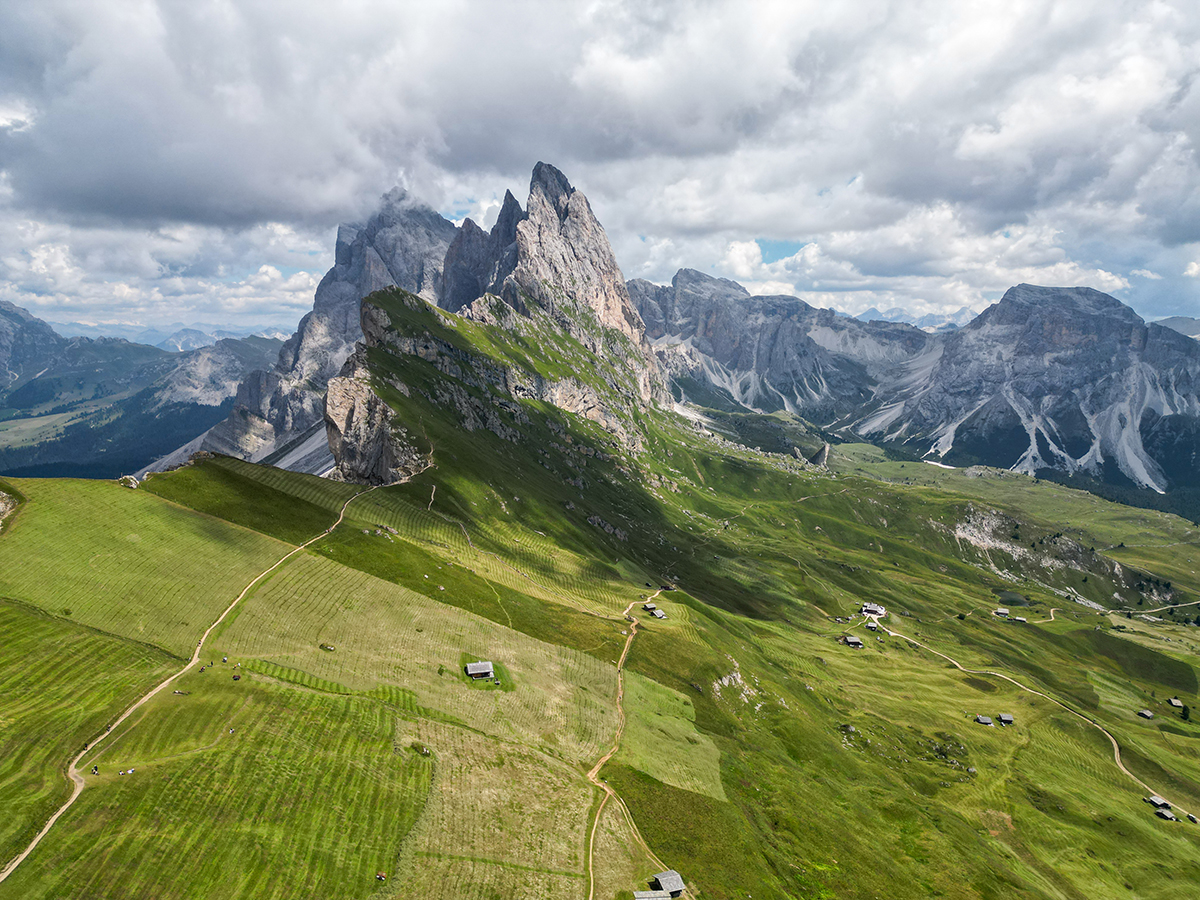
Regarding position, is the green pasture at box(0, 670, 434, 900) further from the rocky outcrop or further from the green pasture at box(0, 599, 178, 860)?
the rocky outcrop

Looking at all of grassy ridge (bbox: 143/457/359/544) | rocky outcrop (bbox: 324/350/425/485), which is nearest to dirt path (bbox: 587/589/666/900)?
grassy ridge (bbox: 143/457/359/544)

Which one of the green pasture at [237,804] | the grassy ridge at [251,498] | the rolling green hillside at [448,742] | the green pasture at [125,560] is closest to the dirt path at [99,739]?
the rolling green hillside at [448,742]

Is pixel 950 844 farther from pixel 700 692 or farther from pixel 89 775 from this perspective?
pixel 89 775

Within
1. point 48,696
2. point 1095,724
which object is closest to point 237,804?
point 48,696

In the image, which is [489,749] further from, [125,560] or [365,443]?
[365,443]

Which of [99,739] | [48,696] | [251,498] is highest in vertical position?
[251,498]

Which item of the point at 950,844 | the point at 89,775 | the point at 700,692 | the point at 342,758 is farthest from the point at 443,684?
the point at 950,844

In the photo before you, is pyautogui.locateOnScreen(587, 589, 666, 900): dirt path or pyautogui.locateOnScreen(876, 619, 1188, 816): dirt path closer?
pyautogui.locateOnScreen(587, 589, 666, 900): dirt path

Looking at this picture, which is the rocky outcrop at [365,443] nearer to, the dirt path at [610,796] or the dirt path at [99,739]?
the dirt path at [99,739]

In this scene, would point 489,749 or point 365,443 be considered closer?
point 489,749
